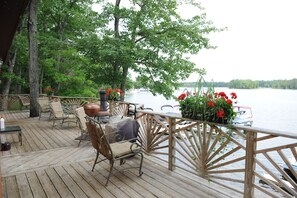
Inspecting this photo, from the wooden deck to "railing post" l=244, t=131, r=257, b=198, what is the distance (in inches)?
8.9

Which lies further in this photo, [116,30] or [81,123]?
[116,30]

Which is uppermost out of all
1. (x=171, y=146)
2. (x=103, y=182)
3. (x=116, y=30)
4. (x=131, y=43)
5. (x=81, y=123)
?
(x=116, y=30)

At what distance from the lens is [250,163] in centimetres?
236

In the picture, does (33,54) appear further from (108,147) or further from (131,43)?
(108,147)

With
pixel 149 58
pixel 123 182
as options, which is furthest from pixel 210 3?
pixel 123 182

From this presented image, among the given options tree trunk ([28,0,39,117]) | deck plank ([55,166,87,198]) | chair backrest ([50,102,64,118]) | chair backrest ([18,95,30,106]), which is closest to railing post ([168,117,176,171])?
deck plank ([55,166,87,198])

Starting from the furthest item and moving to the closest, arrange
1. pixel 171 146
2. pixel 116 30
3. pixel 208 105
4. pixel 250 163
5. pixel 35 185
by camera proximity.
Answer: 1. pixel 116 30
2. pixel 171 146
3. pixel 35 185
4. pixel 208 105
5. pixel 250 163

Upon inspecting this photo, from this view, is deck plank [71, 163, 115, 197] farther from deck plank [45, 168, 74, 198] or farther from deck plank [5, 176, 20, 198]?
deck plank [5, 176, 20, 198]

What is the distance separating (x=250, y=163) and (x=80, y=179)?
2.28m

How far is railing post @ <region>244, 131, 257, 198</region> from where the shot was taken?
2.32 meters

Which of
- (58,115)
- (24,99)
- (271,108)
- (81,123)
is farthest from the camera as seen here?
(271,108)

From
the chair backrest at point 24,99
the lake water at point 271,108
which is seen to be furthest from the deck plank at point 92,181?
the lake water at point 271,108

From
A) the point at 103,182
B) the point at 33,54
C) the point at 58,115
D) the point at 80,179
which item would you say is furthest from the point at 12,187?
the point at 33,54

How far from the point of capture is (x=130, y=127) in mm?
3670
